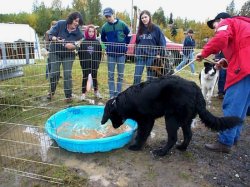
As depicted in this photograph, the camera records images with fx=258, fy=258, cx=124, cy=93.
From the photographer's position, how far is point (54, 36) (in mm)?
5254

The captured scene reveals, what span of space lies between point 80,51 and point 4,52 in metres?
1.77

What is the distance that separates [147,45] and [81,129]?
189 centimetres

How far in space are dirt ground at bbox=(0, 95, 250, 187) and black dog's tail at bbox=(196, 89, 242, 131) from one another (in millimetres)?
532

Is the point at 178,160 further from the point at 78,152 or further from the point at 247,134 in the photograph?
the point at 247,134

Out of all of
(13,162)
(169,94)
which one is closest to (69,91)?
(13,162)

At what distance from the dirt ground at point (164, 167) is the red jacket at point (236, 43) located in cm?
115

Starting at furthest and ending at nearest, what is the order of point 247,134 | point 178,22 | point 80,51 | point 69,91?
point 178,22
point 69,91
point 80,51
point 247,134

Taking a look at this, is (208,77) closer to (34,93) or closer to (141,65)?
(141,65)

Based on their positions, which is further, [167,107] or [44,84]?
[44,84]

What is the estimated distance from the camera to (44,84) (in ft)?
16.3

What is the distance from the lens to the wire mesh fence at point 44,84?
3.48 meters

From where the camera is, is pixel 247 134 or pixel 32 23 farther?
pixel 32 23

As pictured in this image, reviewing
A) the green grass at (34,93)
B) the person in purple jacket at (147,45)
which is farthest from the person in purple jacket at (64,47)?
the person in purple jacket at (147,45)

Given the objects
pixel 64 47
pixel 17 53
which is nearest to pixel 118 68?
pixel 64 47
